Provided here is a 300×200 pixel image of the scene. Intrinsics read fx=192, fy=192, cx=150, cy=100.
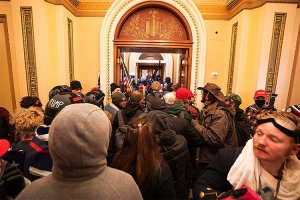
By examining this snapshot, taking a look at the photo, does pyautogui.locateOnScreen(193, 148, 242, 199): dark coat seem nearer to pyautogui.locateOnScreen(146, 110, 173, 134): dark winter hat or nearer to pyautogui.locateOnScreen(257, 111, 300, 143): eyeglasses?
pyautogui.locateOnScreen(257, 111, 300, 143): eyeglasses

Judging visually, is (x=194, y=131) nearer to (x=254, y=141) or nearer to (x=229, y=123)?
(x=229, y=123)

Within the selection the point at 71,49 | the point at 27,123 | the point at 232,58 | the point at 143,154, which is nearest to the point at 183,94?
the point at 143,154

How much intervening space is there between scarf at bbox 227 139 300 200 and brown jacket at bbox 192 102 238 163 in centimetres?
96

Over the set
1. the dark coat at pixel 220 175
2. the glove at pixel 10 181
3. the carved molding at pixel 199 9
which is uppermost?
the carved molding at pixel 199 9

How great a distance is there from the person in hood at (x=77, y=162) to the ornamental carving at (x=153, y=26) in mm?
5166

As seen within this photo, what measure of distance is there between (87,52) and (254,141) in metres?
5.30

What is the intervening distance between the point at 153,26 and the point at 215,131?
4226 millimetres

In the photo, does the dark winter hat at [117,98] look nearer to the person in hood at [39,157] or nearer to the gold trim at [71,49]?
the person in hood at [39,157]

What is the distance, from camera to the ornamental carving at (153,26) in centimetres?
547

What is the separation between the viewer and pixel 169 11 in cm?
546

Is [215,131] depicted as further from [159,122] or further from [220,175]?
[220,175]

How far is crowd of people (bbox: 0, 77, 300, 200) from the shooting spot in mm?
670

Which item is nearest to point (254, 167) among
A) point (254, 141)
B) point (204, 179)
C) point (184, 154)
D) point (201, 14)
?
point (254, 141)

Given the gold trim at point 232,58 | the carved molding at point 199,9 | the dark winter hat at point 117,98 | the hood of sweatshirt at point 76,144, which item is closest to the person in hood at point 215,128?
the dark winter hat at point 117,98
